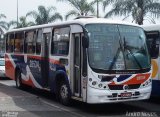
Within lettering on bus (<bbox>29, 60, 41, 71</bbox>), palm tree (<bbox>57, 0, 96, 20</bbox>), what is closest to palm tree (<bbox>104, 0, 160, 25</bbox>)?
palm tree (<bbox>57, 0, 96, 20</bbox>)

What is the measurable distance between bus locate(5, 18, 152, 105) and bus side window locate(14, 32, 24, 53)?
426 centimetres

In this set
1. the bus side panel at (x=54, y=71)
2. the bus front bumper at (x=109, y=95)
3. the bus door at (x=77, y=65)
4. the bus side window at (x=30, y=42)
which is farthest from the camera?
the bus side window at (x=30, y=42)

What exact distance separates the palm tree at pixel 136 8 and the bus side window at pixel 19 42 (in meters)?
13.0

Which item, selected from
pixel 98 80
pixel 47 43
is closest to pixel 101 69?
pixel 98 80

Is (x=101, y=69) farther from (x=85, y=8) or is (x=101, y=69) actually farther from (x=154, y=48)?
(x=85, y=8)

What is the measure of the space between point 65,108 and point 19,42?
21.9 ft

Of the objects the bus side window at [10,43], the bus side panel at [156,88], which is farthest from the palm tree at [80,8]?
the bus side panel at [156,88]

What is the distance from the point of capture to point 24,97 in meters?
14.8

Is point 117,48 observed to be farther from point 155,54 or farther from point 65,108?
point 65,108

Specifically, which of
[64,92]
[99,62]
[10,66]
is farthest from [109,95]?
[10,66]

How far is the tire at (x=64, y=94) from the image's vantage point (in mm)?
12562

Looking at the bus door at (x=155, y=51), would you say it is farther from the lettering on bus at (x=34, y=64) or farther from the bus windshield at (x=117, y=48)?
the lettering on bus at (x=34, y=64)

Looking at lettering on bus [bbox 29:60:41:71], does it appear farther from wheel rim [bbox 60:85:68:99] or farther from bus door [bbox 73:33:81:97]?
bus door [bbox 73:33:81:97]

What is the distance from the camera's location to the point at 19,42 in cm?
1831
